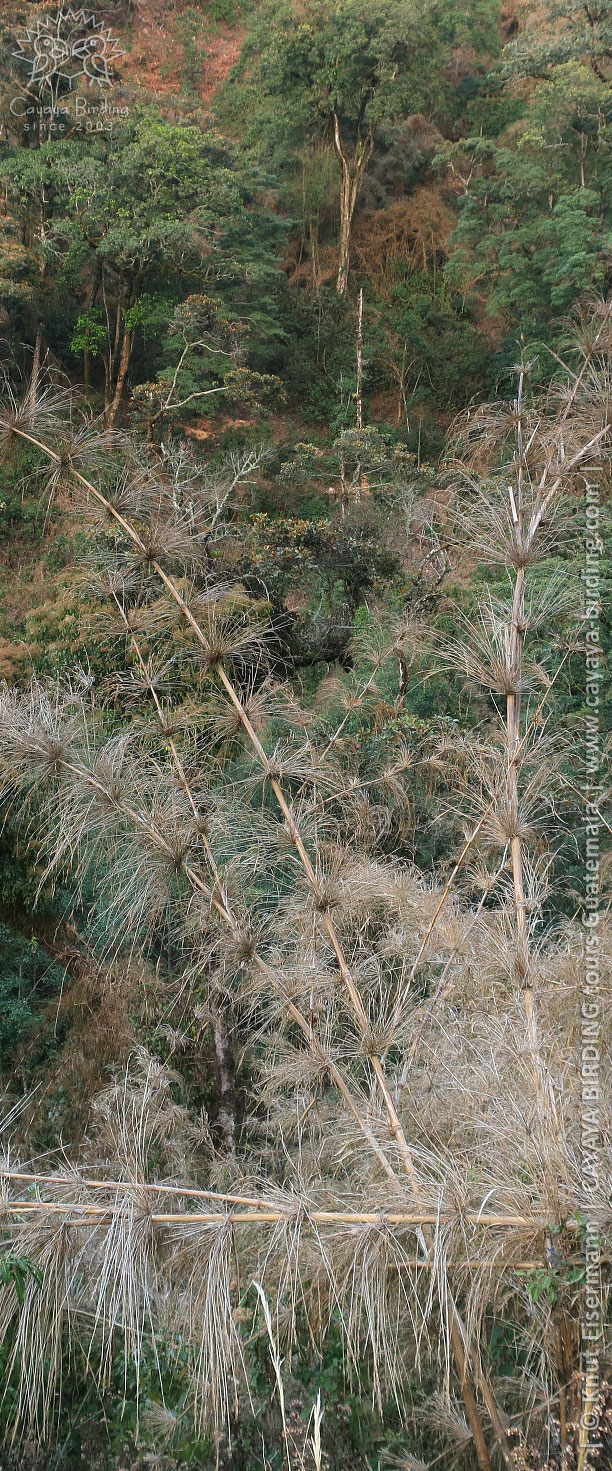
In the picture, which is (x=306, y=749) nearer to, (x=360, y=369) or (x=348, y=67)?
(x=360, y=369)

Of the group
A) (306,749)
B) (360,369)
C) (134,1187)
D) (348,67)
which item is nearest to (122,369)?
(360,369)

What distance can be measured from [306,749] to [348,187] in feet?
46.0

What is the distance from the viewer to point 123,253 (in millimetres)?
9789

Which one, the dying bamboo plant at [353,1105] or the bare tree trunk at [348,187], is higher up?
the bare tree trunk at [348,187]

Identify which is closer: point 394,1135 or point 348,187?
point 394,1135

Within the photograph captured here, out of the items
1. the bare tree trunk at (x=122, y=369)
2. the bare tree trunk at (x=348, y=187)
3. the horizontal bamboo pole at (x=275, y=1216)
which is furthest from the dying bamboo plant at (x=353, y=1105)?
the bare tree trunk at (x=348, y=187)

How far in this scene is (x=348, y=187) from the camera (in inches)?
544

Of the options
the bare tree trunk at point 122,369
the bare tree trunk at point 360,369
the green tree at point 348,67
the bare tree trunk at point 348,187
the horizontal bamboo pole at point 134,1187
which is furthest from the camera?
the bare tree trunk at point 348,187

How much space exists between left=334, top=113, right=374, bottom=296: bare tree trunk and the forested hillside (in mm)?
115

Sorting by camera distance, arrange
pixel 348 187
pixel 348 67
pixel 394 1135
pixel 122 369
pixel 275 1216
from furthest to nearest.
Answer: pixel 348 187, pixel 348 67, pixel 122 369, pixel 394 1135, pixel 275 1216

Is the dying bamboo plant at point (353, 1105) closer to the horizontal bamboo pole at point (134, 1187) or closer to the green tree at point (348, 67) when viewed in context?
the horizontal bamboo pole at point (134, 1187)

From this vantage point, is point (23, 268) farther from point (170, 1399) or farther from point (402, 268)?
point (170, 1399)

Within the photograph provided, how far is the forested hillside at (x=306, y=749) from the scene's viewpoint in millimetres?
1482

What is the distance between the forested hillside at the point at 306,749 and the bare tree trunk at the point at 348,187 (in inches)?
4.5
